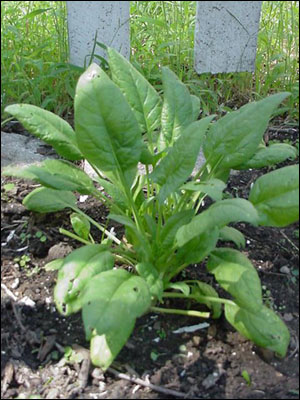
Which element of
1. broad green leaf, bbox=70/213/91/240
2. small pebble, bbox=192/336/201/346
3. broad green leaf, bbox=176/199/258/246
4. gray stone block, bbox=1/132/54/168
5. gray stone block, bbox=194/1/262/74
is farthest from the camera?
gray stone block, bbox=194/1/262/74

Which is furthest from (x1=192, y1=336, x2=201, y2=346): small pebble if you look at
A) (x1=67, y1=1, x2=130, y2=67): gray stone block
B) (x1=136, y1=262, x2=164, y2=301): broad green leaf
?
(x1=67, y1=1, x2=130, y2=67): gray stone block

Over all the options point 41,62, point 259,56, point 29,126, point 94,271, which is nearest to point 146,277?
point 94,271

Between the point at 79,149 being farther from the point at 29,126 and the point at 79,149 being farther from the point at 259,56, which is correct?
the point at 259,56

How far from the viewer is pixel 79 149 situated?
257 centimetres

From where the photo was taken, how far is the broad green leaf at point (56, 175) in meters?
2.33

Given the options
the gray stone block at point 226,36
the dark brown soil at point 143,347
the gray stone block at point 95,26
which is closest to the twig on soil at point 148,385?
the dark brown soil at point 143,347

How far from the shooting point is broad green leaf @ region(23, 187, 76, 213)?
8.37ft

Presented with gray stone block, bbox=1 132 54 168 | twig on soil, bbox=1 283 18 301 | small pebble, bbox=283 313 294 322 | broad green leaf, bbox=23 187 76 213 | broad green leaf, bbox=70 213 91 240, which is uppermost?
gray stone block, bbox=1 132 54 168

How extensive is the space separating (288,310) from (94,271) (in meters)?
0.79

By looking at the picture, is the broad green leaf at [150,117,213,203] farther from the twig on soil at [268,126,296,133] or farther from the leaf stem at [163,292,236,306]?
the twig on soil at [268,126,296,133]

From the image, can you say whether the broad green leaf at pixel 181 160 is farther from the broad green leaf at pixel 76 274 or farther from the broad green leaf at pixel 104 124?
the broad green leaf at pixel 76 274

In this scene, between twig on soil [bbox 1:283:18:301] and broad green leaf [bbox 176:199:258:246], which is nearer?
broad green leaf [bbox 176:199:258:246]

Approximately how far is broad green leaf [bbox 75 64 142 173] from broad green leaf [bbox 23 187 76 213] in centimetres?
22

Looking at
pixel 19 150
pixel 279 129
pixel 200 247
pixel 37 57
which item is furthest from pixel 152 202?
pixel 37 57
